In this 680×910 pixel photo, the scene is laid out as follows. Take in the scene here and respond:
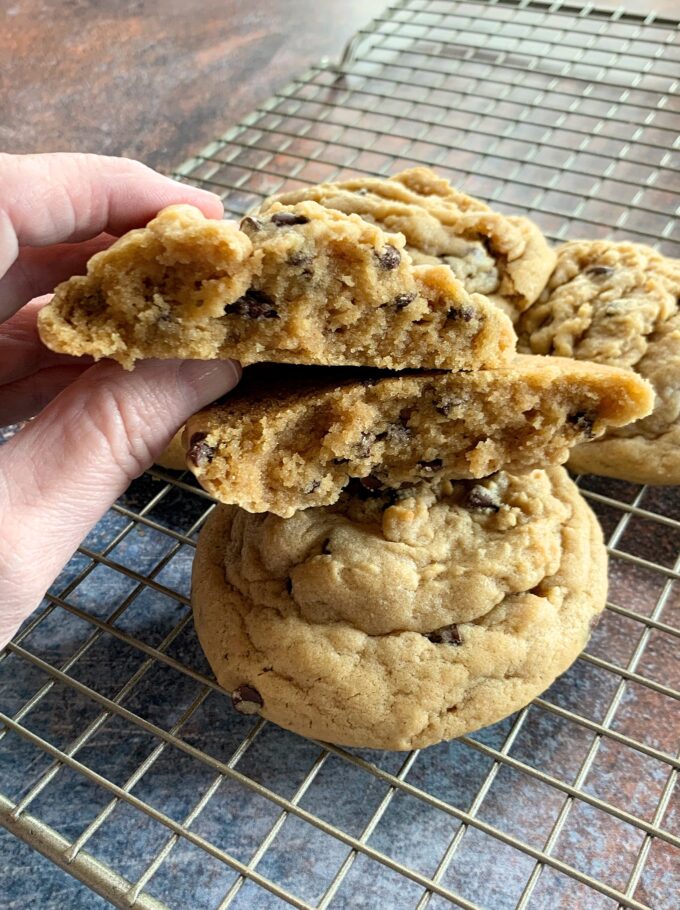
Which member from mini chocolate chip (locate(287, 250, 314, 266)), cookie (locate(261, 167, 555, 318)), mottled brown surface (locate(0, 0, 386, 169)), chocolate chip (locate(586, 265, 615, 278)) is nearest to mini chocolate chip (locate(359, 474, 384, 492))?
mini chocolate chip (locate(287, 250, 314, 266))

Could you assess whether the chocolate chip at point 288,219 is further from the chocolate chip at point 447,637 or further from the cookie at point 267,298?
the chocolate chip at point 447,637

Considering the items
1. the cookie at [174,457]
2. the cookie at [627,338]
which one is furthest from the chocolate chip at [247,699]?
the cookie at [627,338]

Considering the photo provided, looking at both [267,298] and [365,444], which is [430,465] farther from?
[267,298]

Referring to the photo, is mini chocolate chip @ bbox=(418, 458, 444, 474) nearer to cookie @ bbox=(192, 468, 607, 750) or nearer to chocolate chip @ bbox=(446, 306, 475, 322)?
cookie @ bbox=(192, 468, 607, 750)

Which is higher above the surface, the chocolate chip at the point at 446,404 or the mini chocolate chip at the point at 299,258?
the mini chocolate chip at the point at 299,258

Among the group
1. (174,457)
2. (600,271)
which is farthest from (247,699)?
(600,271)
